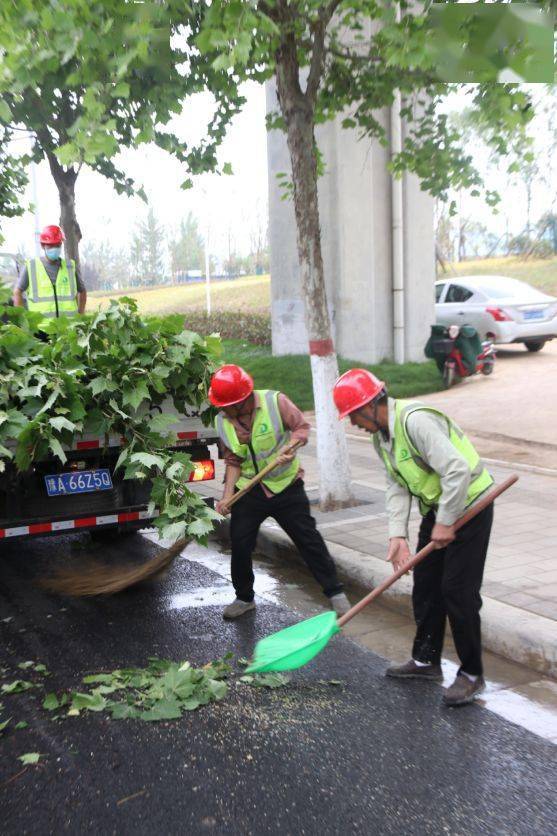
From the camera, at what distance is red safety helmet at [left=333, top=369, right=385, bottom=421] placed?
154 inches

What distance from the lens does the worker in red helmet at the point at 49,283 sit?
723 centimetres

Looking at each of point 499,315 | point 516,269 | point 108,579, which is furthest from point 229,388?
point 516,269

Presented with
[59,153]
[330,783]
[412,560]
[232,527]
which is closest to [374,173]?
[59,153]

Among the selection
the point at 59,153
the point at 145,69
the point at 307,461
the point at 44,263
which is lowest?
the point at 307,461

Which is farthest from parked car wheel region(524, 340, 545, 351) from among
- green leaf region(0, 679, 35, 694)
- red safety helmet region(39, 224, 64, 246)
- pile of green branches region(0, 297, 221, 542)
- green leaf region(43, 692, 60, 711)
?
green leaf region(43, 692, 60, 711)

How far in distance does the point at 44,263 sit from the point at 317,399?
2575 mm

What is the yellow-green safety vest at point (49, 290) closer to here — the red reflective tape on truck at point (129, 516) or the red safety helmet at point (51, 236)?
the red safety helmet at point (51, 236)

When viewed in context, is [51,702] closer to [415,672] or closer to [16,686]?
[16,686]

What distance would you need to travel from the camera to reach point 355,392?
3912 millimetres

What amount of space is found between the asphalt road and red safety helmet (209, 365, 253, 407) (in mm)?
1367

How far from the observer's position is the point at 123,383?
17.5 ft

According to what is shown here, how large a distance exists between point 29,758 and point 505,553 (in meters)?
3.57

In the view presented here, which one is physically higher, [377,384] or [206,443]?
[377,384]

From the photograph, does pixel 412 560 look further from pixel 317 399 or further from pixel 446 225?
pixel 446 225
